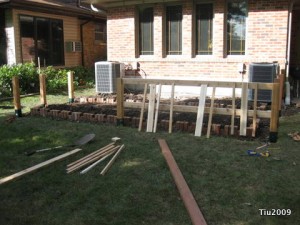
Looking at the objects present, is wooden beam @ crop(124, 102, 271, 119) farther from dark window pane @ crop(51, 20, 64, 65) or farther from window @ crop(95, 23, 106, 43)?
window @ crop(95, 23, 106, 43)

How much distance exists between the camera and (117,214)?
11.1ft

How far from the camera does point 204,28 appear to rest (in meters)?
10.3

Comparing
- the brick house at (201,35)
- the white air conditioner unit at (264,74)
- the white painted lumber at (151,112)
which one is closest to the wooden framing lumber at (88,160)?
the white painted lumber at (151,112)

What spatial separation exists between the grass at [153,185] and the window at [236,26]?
4.79 meters

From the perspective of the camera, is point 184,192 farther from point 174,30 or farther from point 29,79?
point 29,79

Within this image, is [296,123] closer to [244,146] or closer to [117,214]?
[244,146]

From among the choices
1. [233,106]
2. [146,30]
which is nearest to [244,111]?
[233,106]

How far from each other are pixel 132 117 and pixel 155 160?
2.20m

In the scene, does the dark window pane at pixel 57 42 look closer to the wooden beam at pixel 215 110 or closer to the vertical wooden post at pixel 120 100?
the vertical wooden post at pixel 120 100

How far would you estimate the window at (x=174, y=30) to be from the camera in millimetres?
10609

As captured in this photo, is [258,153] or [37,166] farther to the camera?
[258,153]

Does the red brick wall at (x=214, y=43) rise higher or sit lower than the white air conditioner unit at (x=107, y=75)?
higher

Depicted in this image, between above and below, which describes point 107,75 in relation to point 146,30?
below

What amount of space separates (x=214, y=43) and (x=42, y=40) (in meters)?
7.54
